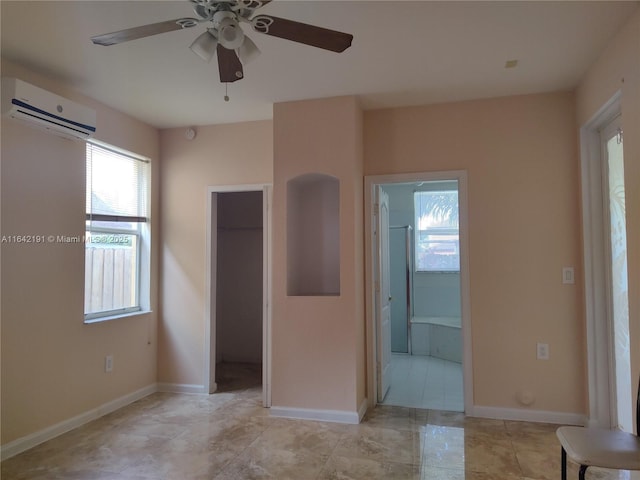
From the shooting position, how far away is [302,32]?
1811 millimetres

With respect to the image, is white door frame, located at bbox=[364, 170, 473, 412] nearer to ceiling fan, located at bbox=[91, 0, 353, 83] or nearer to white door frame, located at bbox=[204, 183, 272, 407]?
white door frame, located at bbox=[204, 183, 272, 407]

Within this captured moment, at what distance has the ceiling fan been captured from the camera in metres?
1.74

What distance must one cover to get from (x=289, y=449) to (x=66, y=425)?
5.74 ft

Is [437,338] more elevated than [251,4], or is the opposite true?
[251,4]

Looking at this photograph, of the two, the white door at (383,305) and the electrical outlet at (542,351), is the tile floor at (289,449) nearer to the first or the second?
the white door at (383,305)

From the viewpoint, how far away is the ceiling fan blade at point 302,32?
5.75 feet

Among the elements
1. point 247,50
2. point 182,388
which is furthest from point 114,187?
point 247,50

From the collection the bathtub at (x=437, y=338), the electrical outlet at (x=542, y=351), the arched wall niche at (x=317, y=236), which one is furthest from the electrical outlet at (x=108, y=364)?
the bathtub at (x=437, y=338)

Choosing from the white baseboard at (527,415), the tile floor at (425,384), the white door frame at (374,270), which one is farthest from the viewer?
the tile floor at (425,384)

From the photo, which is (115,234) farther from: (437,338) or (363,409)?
(437,338)

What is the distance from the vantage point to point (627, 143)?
2.38m

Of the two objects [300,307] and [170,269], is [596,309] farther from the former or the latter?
[170,269]

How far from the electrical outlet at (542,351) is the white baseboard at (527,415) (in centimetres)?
42

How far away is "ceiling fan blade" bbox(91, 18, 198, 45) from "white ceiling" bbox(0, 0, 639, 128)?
0.50 meters
